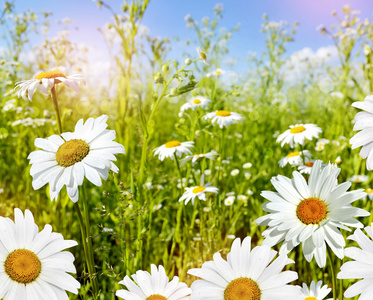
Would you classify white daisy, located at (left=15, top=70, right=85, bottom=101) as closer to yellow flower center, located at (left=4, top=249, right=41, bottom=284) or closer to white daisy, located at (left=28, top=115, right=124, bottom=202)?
white daisy, located at (left=28, top=115, right=124, bottom=202)

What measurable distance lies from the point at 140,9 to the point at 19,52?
259 cm

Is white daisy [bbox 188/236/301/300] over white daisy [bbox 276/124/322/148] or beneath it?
beneath

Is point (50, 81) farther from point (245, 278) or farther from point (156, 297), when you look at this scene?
point (245, 278)

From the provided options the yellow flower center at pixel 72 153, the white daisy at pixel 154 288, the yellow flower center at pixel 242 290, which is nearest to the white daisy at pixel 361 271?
the yellow flower center at pixel 242 290

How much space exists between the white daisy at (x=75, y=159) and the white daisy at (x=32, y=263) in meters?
0.12

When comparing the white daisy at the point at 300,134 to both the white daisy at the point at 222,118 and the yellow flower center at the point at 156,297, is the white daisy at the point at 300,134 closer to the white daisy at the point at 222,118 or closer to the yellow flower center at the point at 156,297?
the white daisy at the point at 222,118

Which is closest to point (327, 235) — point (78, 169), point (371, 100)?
point (371, 100)

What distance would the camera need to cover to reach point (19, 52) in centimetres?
382

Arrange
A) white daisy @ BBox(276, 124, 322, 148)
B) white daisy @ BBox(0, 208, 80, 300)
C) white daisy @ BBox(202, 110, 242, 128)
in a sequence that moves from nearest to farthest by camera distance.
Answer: white daisy @ BBox(0, 208, 80, 300) → white daisy @ BBox(276, 124, 322, 148) → white daisy @ BBox(202, 110, 242, 128)

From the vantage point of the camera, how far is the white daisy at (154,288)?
0.91m

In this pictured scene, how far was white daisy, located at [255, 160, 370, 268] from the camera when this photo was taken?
879mm

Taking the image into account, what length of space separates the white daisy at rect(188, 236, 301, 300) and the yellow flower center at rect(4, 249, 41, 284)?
16.0 inches

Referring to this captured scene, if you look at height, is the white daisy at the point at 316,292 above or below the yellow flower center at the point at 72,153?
below

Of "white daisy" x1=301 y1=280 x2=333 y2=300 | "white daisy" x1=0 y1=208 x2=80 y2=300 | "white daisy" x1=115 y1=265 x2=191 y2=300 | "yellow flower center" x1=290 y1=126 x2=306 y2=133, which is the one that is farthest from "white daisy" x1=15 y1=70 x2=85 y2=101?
"yellow flower center" x1=290 y1=126 x2=306 y2=133
